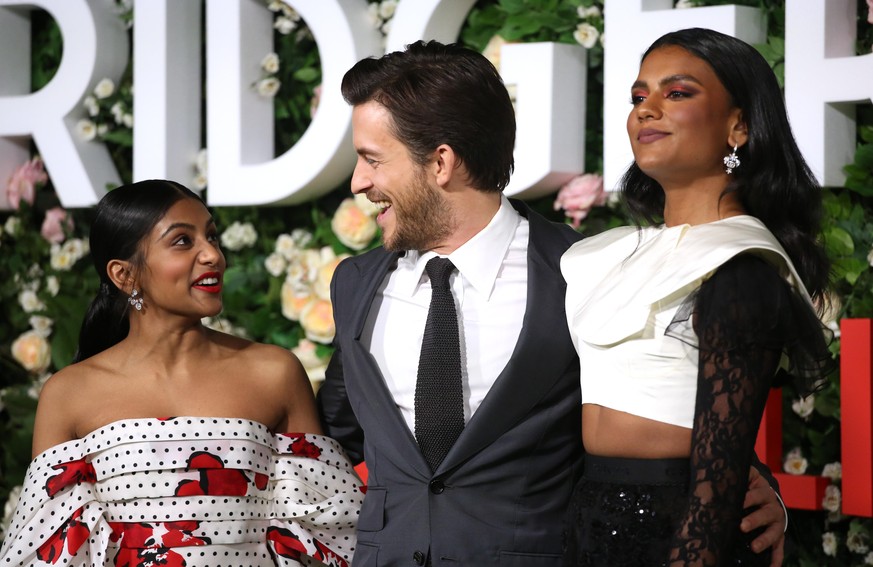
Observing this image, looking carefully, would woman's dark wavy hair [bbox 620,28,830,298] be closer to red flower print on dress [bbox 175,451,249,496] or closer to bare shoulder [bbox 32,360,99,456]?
red flower print on dress [bbox 175,451,249,496]

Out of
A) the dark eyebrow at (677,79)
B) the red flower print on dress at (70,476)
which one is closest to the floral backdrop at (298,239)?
the dark eyebrow at (677,79)

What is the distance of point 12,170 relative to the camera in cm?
401

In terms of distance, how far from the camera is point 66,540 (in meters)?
2.14

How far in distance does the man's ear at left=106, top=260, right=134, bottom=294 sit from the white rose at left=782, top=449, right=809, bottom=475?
156 cm

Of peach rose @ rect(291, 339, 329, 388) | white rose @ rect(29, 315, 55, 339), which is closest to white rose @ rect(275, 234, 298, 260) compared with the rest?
peach rose @ rect(291, 339, 329, 388)

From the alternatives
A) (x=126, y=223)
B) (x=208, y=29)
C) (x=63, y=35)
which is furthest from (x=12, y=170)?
(x=126, y=223)

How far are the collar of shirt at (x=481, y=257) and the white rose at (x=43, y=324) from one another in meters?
2.07

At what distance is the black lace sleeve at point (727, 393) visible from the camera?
5.14 ft

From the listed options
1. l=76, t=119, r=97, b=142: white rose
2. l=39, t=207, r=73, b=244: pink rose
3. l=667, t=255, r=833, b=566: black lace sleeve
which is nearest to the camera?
l=667, t=255, r=833, b=566: black lace sleeve

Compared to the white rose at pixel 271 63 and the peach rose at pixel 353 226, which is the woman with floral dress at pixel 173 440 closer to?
the peach rose at pixel 353 226

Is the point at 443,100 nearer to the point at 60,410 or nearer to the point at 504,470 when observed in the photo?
the point at 504,470

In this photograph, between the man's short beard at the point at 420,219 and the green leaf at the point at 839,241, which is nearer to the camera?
the man's short beard at the point at 420,219

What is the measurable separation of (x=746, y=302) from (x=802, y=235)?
0.74 ft

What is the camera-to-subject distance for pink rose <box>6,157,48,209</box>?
156 inches
